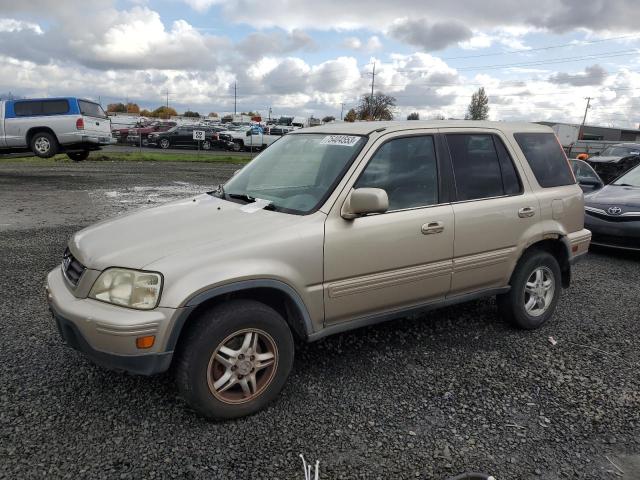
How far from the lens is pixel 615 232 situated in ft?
23.3

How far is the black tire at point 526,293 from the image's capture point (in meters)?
4.26

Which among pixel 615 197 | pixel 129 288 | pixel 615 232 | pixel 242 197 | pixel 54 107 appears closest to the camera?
pixel 129 288

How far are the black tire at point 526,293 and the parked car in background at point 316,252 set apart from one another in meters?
0.01

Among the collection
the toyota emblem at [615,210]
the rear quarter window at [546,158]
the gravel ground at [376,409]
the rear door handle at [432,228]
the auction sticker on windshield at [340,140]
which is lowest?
the gravel ground at [376,409]

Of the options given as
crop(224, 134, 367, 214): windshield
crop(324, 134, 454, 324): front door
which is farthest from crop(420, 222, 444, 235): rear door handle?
crop(224, 134, 367, 214): windshield

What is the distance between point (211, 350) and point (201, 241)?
2.03 feet

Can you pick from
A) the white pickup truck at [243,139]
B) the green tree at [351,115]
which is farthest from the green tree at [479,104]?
the white pickup truck at [243,139]

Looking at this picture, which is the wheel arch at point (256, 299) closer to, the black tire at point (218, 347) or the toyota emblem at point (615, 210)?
the black tire at point (218, 347)

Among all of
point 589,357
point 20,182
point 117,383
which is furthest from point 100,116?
point 589,357

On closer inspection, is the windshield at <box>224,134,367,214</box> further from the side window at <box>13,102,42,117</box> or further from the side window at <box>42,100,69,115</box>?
the side window at <box>13,102,42,117</box>

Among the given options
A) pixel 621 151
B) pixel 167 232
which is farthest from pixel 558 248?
pixel 621 151

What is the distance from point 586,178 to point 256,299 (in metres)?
8.16

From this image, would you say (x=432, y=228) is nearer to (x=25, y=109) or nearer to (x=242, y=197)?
(x=242, y=197)

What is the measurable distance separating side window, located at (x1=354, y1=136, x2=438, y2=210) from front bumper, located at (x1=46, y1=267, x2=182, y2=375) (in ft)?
5.06
